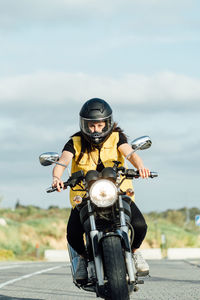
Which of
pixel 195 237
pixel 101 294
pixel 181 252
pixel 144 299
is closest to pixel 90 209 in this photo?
pixel 101 294

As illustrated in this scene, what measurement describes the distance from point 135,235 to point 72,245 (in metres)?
0.71

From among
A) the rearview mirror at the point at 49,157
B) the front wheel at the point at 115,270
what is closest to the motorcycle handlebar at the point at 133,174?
the rearview mirror at the point at 49,157

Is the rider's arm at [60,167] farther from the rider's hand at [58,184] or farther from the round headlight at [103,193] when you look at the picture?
the round headlight at [103,193]

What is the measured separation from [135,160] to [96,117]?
26.3 inches

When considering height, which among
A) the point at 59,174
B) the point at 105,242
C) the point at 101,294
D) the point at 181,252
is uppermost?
the point at 181,252

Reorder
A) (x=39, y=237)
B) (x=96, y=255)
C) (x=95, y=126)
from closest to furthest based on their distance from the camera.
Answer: (x=96, y=255), (x=95, y=126), (x=39, y=237)

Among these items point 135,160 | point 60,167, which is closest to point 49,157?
point 60,167

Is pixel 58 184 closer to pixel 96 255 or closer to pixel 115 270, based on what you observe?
pixel 96 255

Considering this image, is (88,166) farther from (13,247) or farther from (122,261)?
(13,247)

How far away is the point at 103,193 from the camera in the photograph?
6.69 metres

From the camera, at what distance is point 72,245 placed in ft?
25.7

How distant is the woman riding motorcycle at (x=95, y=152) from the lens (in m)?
7.64

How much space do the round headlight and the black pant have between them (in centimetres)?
104

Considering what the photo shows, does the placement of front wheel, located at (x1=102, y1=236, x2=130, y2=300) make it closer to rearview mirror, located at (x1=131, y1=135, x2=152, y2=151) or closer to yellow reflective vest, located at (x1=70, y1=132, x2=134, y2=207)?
rearview mirror, located at (x1=131, y1=135, x2=152, y2=151)
